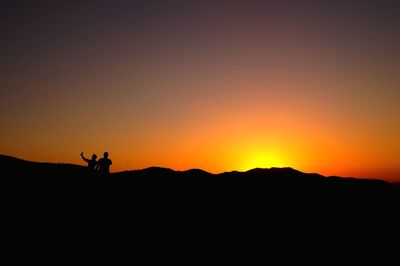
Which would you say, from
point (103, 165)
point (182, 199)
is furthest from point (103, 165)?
point (182, 199)

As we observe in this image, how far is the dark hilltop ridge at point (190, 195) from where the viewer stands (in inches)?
592

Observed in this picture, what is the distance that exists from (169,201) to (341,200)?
529 inches

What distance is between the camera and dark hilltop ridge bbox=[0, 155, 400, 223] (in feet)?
49.3

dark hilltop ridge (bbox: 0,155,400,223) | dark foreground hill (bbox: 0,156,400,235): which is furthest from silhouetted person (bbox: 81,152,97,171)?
dark foreground hill (bbox: 0,156,400,235)

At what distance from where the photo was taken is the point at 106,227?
43.8 ft

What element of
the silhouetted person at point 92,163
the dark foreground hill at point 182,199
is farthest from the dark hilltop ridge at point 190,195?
the silhouetted person at point 92,163

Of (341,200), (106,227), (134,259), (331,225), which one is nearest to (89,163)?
(106,227)

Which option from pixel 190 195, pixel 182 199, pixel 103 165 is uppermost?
pixel 103 165

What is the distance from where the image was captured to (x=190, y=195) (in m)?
20.9

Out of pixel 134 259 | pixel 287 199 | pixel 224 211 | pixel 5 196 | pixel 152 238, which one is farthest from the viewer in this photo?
pixel 287 199

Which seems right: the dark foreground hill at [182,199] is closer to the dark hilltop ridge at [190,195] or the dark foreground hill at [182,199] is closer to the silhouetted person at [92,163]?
the dark hilltop ridge at [190,195]

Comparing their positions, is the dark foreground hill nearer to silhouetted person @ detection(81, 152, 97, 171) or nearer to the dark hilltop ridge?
the dark hilltop ridge

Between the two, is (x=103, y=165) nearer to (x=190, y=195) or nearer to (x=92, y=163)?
(x=92, y=163)

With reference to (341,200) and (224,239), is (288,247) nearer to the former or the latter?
(224,239)
